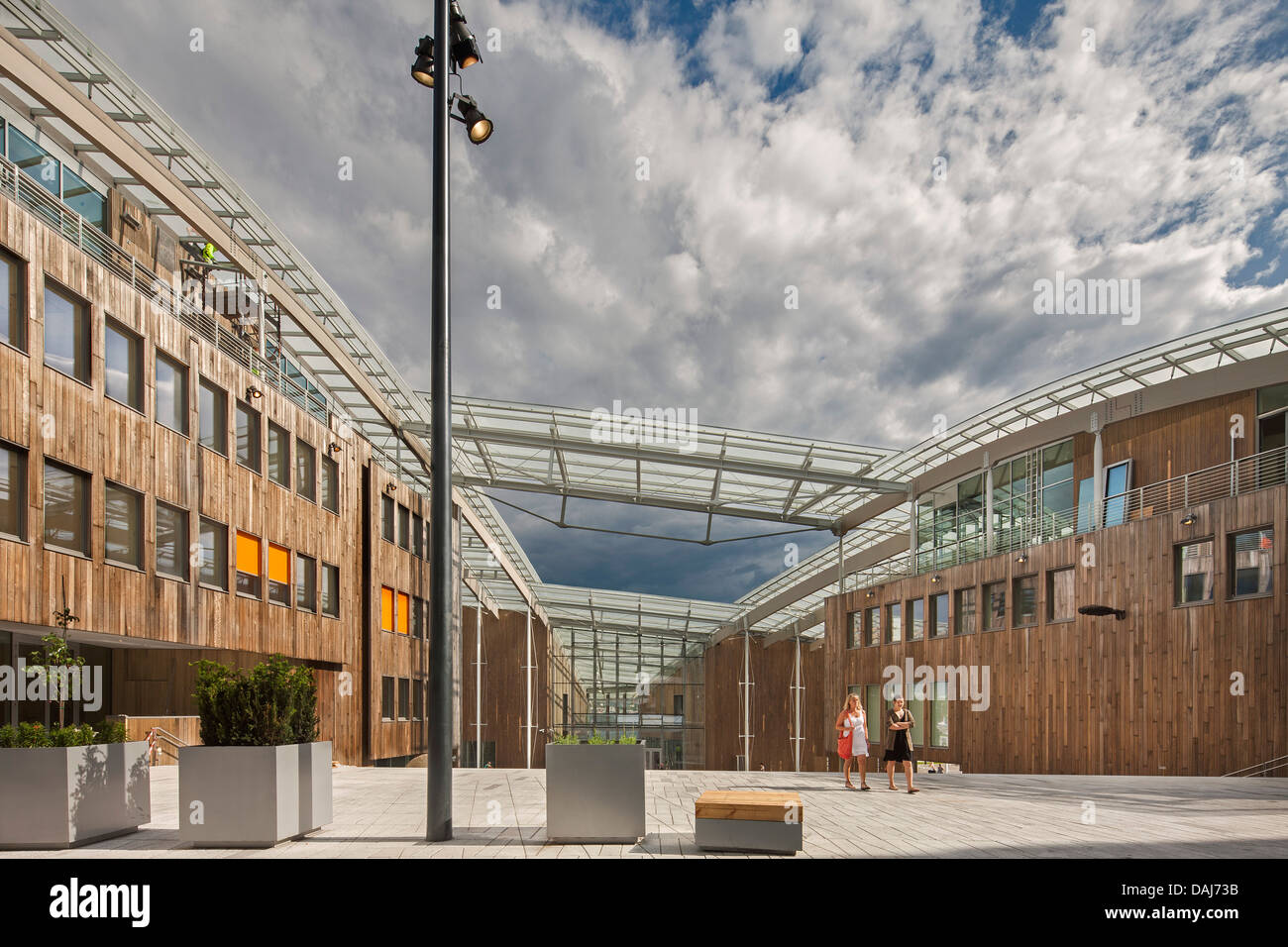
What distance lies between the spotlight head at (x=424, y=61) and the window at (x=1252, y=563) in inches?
683

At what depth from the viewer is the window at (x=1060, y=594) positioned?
24703mm

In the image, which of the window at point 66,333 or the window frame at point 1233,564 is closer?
the window at point 66,333

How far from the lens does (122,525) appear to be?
17.4 metres

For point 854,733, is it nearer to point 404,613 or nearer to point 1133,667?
point 1133,667

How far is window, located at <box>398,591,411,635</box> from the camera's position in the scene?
104 feet

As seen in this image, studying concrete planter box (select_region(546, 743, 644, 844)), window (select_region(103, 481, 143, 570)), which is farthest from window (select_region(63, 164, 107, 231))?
concrete planter box (select_region(546, 743, 644, 844))

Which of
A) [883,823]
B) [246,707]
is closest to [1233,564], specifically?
[883,823]

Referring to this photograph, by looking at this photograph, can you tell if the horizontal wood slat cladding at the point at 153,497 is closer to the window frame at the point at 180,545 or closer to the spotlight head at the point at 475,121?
the window frame at the point at 180,545

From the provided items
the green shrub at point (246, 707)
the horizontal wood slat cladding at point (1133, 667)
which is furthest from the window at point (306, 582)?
the horizontal wood slat cladding at point (1133, 667)

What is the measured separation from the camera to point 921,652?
31938 millimetres

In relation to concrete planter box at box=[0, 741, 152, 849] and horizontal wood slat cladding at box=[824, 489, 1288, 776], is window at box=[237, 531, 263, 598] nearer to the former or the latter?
concrete planter box at box=[0, 741, 152, 849]

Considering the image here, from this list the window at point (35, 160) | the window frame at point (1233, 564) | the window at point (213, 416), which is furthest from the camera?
the window at point (213, 416)

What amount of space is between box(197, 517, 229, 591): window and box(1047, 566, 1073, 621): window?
1986 cm
